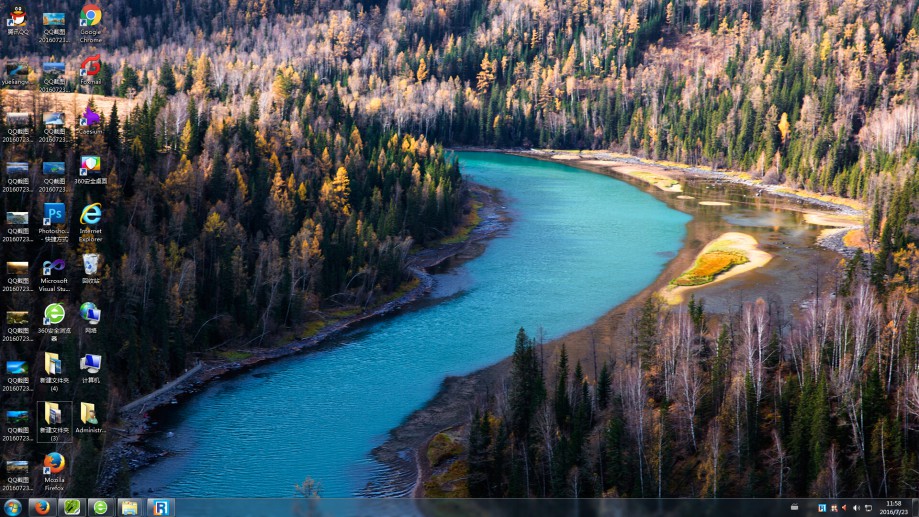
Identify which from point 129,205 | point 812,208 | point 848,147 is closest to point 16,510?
point 129,205

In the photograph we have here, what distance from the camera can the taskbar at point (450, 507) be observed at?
1210 inches

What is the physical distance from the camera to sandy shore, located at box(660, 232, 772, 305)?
10781cm

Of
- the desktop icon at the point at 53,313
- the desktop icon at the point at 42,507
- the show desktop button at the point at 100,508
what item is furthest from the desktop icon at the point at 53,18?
the show desktop button at the point at 100,508

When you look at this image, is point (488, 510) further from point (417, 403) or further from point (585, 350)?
point (585, 350)

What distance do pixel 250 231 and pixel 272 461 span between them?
50447mm

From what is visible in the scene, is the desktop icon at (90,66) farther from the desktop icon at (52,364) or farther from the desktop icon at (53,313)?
the desktop icon at (52,364)

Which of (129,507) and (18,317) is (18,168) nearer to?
(18,317)

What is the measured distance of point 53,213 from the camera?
4200cm

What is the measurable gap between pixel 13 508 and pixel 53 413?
1474 cm

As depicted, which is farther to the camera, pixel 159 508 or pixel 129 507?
pixel 159 508

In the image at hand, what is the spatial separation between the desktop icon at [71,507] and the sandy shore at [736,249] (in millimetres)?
81588

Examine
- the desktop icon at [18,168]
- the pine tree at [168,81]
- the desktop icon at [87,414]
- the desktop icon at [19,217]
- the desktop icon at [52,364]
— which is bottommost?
the desktop icon at [87,414]

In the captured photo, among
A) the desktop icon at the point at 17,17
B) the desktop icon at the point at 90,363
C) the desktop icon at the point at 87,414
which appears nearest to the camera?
the desktop icon at the point at 17,17

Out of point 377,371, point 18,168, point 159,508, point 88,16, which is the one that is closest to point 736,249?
point 377,371
